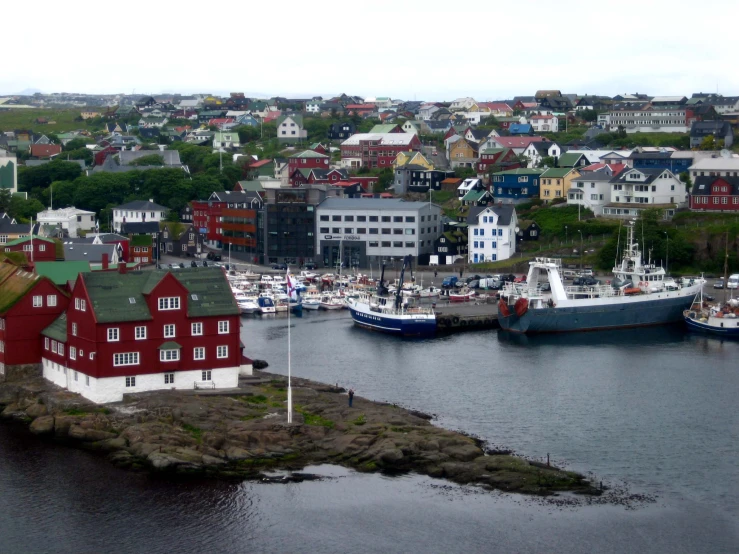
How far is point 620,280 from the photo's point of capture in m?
46.2

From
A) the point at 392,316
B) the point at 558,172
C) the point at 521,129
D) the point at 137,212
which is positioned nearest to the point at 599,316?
the point at 392,316

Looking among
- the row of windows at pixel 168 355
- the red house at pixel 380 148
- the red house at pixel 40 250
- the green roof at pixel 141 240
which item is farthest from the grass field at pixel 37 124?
the row of windows at pixel 168 355

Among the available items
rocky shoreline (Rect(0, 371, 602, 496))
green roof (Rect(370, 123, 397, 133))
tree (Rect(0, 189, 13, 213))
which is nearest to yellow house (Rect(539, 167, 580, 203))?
green roof (Rect(370, 123, 397, 133))

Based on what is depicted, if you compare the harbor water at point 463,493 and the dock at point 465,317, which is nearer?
the harbor water at point 463,493

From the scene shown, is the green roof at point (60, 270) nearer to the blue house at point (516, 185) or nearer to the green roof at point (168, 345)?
the green roof at point (168, 345)

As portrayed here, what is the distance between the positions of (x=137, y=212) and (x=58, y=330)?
34.8m

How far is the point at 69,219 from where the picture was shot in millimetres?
62969

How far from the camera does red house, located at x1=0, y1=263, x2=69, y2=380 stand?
30.3 meters

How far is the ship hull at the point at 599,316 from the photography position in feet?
142

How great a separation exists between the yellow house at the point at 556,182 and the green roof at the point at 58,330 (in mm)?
35762

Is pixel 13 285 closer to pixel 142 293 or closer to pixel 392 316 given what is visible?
pixel 142 293

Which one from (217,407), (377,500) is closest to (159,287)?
(217,407)

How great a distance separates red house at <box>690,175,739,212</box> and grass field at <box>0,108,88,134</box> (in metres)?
70.1

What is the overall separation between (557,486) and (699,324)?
2145 cm
